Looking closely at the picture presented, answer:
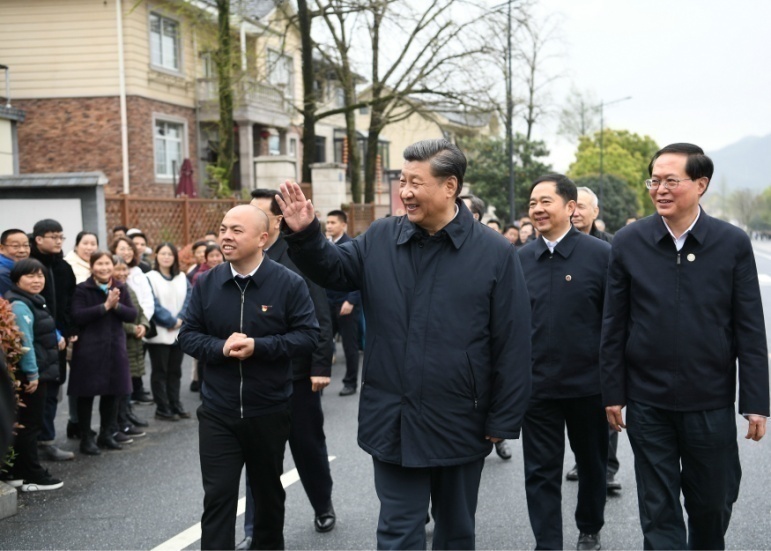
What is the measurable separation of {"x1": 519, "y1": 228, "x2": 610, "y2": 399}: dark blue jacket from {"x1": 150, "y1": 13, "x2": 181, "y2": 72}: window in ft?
83.8

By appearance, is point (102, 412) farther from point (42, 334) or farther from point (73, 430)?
point (42, 334)

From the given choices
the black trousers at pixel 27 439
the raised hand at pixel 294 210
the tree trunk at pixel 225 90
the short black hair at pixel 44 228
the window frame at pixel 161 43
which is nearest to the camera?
the raised hand at pixel 294 210

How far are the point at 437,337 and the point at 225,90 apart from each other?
68.0ft

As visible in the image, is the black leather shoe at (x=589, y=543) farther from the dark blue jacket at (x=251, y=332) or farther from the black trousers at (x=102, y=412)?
the black trousers at (x=102, y=412)

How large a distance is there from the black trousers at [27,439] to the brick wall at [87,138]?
69.9ft

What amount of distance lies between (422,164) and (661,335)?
1420 millimetres

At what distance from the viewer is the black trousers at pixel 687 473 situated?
4266 millimetres

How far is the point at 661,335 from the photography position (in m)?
4.34

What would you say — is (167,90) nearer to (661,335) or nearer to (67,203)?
(67,203)

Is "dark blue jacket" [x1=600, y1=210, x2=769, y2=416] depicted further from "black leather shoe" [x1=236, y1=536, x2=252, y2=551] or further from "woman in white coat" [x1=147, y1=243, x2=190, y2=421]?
"woman in white coat" [x1=147, y1=243, x2=190, y2=421]

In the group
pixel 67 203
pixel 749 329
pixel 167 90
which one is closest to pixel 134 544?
pixel 749 329

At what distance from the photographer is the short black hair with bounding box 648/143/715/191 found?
439 centimetres

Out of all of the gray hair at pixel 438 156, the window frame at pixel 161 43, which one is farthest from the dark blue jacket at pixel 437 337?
the window frame at pixel 161 43

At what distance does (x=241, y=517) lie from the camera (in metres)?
6.20
